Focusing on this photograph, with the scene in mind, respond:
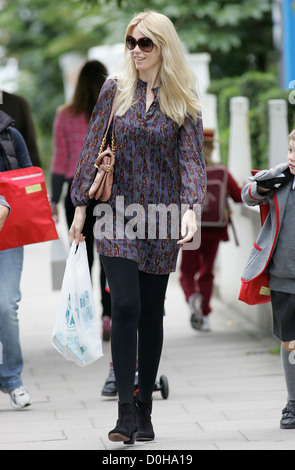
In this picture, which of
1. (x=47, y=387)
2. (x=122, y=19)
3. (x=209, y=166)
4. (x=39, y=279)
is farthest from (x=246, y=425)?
(x=122, y=19)

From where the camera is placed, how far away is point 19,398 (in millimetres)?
5359

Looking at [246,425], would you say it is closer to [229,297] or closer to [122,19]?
[229,297]

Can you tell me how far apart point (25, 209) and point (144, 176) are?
1.20 meters

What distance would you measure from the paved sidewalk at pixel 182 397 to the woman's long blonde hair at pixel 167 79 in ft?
4.80

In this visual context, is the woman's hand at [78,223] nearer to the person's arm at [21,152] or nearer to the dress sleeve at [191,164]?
the dress sleeve at [191,164]

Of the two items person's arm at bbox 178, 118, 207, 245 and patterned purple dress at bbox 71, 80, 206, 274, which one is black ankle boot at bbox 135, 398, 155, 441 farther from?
person's arm at bbox 178, 118, 207, 245

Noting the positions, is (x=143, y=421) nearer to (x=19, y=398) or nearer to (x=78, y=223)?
(x=78, y=223)

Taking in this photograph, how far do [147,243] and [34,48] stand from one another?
23.9m

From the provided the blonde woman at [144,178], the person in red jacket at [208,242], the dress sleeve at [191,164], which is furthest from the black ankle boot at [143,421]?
the person in red jacket at [208,242]

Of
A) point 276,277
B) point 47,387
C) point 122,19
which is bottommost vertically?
point 47,387

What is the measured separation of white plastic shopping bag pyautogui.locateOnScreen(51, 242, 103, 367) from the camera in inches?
173

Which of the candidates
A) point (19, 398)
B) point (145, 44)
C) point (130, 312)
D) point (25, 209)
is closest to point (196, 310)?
point (19, 398)

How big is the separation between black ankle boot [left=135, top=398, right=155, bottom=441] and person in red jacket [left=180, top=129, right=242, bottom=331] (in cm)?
Answer: 325

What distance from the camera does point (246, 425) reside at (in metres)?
4.78
